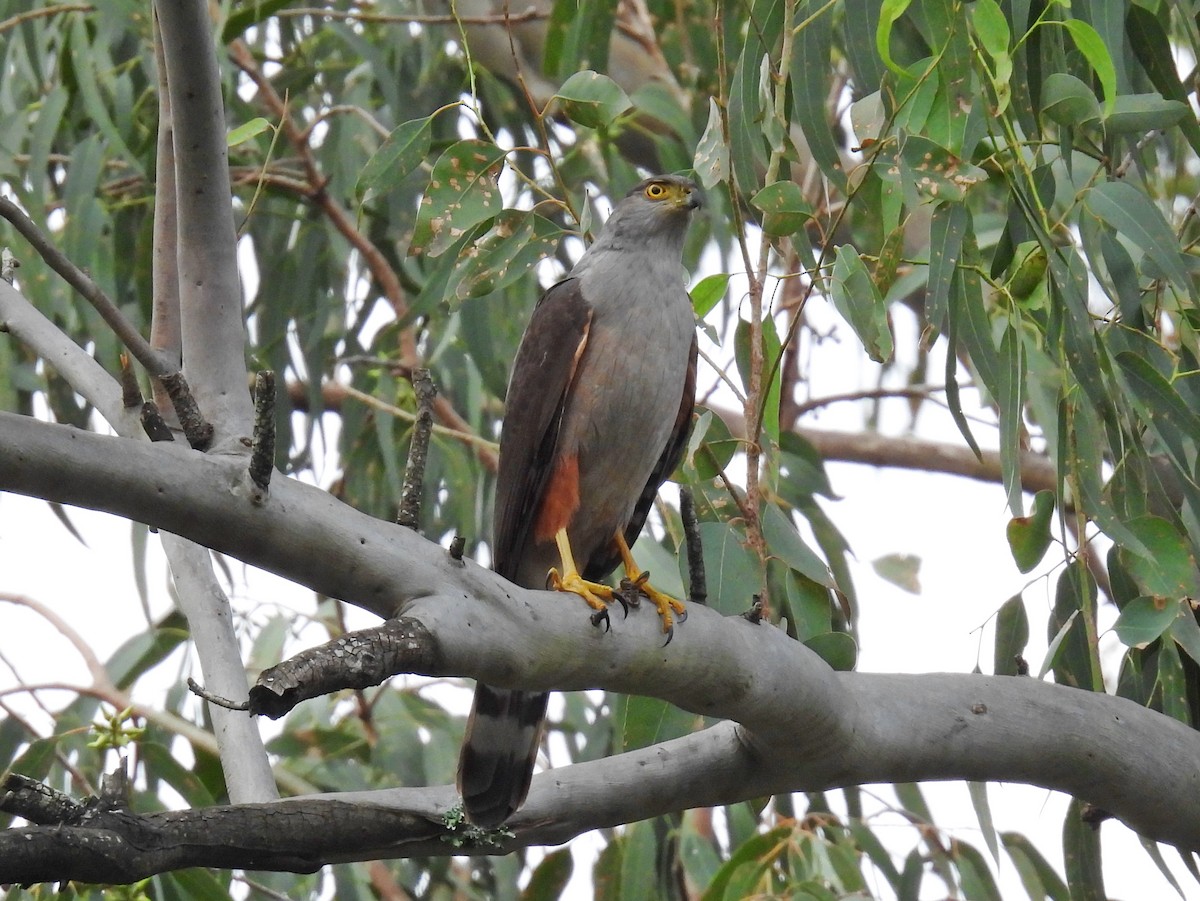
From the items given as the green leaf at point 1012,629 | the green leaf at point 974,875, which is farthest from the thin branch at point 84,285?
the green leaf at point 974,875

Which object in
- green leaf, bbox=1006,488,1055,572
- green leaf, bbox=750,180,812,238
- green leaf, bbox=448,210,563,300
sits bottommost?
green leaf, bbox=1006,488,1055,572

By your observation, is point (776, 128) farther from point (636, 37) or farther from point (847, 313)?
point (636, 37)

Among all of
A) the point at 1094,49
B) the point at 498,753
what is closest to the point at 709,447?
the point at 498,753

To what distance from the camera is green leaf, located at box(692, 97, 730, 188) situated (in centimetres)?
302

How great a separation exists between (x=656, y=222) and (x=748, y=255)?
1.05 metres

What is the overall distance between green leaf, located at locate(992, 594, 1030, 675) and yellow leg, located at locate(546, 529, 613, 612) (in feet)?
3.23

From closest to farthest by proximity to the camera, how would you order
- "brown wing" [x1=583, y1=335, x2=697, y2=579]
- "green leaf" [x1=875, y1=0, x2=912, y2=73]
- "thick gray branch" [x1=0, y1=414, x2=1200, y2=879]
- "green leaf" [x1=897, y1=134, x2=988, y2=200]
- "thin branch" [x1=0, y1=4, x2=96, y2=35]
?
"thick gray branch" [x1=0, y1=414, x2=1200, y2=879] → "green leaf" [x1=875, y1=0, x2=912, y2=73] → "green leaf" [x1=897, y1=134, x2=988, y2=200] → "brown wing" [x1=583, y1=335, x2=697, y2=579] → "thin branch" [x1=0, y1=4, x2=96, y2=35]

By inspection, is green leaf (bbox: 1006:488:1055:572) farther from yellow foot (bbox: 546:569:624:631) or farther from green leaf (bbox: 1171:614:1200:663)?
yellow foot (bbox: 546:569:624:631)

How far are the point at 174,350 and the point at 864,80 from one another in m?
1.65

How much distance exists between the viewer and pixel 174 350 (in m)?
2.65

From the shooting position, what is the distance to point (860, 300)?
270 cm

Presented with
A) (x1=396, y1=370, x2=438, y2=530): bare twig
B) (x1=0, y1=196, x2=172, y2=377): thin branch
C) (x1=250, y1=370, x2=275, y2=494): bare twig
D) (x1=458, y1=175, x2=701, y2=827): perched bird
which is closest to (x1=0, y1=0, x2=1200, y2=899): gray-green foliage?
(x1=458, y1=175, x2=701, y2=827): perched bird

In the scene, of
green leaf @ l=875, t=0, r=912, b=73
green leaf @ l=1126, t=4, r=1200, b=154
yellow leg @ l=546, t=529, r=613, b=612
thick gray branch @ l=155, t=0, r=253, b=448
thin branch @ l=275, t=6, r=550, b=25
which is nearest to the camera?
thick gray branch @ l=155, t=0, r=253, b=448

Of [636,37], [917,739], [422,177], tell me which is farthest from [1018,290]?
[636,37]
